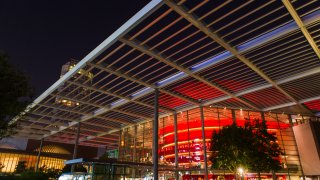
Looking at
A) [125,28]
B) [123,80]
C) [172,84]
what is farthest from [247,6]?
[123,80]

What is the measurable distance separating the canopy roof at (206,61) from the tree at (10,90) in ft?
6.88

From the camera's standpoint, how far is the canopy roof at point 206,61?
13.9m

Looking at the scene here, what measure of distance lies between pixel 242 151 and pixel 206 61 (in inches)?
325

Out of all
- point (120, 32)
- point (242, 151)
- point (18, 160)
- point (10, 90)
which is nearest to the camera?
point (10, 90)

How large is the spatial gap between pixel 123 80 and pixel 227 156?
11.7 m

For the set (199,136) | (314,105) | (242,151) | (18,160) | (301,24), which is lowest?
(242,151)

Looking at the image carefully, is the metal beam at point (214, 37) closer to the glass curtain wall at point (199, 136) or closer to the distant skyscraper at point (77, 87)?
the glass curtain wall at point (199, 136)

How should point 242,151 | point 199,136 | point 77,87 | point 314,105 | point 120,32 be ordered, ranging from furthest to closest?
point 199,136
point 314,105
point 77,87
point 242,151
point 120,32

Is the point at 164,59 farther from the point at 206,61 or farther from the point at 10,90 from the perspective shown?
the point at 10,90

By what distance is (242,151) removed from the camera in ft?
65.4

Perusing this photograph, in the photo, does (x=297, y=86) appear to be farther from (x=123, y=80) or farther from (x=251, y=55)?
(x=123, y=80)

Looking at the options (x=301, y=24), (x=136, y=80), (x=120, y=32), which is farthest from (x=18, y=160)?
(x=301, y=24)

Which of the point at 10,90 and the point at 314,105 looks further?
the point at 314,105

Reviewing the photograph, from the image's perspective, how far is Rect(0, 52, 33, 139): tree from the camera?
485 inches
